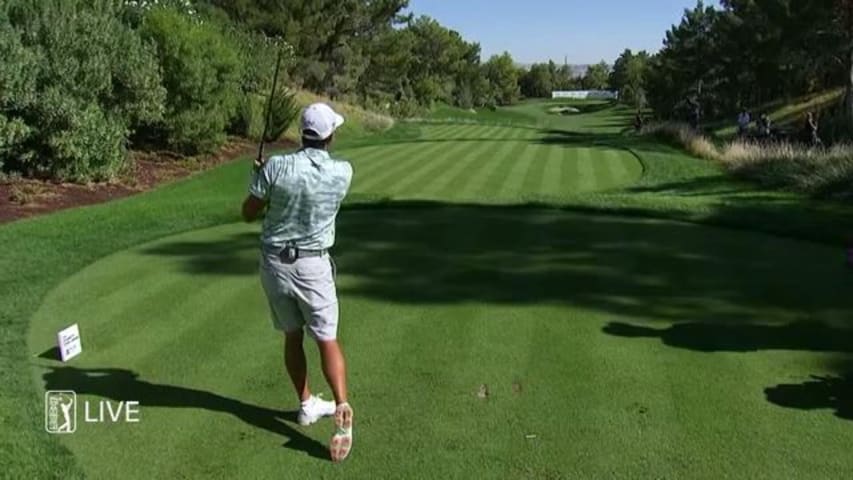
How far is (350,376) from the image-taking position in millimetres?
5113

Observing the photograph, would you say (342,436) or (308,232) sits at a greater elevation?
(308,232)

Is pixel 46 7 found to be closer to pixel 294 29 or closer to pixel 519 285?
pixel 519 285

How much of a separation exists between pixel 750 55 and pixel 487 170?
143 feet

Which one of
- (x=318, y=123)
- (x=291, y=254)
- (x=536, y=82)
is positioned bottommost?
(x=536, y=82)

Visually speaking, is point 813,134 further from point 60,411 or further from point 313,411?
point 60,411

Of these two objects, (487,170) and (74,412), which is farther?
(487,170)

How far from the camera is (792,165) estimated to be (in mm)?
17391

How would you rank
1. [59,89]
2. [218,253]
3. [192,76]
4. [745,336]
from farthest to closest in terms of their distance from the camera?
[192,76], [59,89], [218,253], [745,336]

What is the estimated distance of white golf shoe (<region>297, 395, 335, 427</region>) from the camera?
4504 mm

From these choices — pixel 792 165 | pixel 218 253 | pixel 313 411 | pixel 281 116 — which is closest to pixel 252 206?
pixel 313 411

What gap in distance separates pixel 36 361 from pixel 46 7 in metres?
12.6

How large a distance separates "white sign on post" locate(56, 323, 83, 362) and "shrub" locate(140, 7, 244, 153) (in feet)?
53.9

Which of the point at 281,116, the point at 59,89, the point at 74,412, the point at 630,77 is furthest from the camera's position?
the point at 630,77

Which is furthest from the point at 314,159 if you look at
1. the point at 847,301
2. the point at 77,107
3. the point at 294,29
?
the point at 294,29
